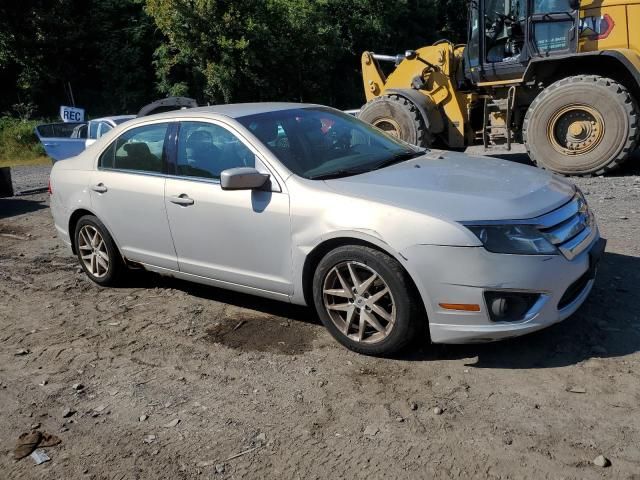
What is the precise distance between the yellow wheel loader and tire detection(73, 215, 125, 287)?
6037 millimetres

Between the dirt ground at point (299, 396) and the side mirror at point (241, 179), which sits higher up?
the side mirror at point (241, 179)

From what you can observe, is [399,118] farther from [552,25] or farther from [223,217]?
[223,217]

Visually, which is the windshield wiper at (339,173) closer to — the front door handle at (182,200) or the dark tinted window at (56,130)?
the front door handle at (182,200)

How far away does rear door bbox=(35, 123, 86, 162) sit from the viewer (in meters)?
13.9

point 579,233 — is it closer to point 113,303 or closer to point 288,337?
point 288,337

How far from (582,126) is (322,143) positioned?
5.48 meters

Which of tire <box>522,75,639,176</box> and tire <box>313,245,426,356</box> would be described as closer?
tire <box>313,245,426,356</box>

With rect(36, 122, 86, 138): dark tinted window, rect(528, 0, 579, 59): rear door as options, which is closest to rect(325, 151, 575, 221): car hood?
rect(528, 0, 579, 59): rear door

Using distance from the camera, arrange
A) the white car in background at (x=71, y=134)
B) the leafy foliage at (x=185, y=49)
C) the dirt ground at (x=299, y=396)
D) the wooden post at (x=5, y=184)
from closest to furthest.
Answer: the dirt ground at (x=299, y=396) < the wooden post at (x=5, y=184) < the white car in background at (x=71, y=134) < the leafy foliage at (x=185, y=49)

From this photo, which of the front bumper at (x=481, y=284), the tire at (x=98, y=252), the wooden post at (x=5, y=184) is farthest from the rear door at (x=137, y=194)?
the wooden post at (x=5, y=184)

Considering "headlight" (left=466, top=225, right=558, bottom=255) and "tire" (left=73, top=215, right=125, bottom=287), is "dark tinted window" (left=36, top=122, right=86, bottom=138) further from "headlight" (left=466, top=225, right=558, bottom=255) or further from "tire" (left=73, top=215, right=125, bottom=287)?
"headlight" (left=466, top=225, right=558, bottom=255)

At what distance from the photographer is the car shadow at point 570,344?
11.9 feet

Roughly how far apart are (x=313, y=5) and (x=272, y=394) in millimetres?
23662

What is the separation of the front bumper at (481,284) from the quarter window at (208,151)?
153 centimetres
